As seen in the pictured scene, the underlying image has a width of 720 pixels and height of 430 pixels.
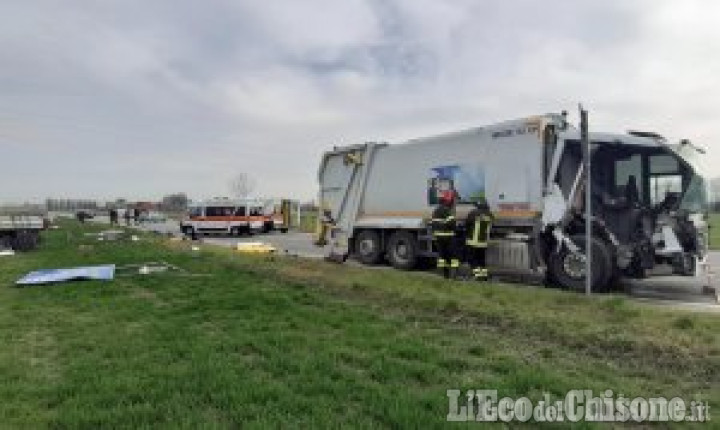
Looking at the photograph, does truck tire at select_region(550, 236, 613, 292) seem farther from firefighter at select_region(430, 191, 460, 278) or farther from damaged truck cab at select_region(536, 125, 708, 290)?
firefighter at select_region(430, 191, 460, 278)

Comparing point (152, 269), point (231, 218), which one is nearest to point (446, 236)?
point (152, 269)

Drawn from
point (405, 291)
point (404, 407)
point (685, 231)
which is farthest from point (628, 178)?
point (404, 407)

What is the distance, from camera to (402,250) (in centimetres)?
1575

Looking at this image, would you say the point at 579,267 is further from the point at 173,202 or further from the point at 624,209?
the point at 173,202

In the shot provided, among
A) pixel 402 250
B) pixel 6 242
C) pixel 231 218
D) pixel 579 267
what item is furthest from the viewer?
pixel 231 218

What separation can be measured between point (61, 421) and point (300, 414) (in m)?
1.55

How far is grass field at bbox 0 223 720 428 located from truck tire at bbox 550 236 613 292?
1.23m

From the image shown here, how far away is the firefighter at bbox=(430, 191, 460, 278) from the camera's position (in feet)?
43.1

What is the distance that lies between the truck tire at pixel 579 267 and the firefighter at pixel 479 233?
1.36m

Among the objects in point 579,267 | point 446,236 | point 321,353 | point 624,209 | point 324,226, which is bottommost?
point 321,353

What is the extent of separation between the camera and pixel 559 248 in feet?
38.7

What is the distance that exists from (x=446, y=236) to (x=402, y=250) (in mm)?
2724

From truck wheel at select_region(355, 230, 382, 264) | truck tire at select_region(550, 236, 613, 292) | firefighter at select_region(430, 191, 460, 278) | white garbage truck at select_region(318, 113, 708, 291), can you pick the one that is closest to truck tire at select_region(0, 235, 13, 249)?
truck wheel at select_region(355, 230, 382, 264)

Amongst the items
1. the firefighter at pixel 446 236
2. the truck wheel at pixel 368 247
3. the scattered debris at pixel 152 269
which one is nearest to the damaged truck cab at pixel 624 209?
the firefighter at pixel 446 236
